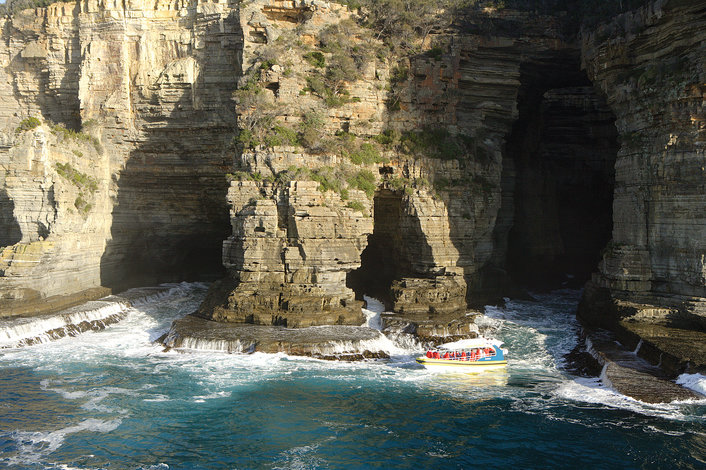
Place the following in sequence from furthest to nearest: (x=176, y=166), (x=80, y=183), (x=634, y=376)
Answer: (x=176, y=166), (x=80, y=183), (x=634, y=376)

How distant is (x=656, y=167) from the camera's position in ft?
88.0

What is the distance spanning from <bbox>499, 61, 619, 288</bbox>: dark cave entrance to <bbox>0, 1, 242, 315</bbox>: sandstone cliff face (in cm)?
2050

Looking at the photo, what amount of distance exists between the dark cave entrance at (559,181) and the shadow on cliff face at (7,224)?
31264mm

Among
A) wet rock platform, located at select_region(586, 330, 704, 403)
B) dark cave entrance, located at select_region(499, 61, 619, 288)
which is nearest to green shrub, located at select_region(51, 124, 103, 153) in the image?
dark cave entrance, located at select_region(499, 61, 619, 288)

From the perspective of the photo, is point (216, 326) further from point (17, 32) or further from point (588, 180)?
point (588, 180)

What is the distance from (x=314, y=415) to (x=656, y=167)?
64.0 feet

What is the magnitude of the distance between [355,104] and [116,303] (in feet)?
58.6

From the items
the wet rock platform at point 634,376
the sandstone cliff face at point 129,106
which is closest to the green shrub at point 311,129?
the sandstone cliff face at point 129,106

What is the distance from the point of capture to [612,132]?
45188 millimetres

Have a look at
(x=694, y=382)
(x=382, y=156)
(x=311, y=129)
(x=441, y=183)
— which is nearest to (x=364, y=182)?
(x=382, y=156)

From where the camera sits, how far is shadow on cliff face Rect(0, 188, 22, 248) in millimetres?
33812

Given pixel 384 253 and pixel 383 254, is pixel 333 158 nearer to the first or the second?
pixel 384 253

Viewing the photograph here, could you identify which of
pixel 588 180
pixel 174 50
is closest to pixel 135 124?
pixel 174 50

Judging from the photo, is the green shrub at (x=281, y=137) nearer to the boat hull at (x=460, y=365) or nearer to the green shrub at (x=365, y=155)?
the green shrub at (x=365, y=155)
